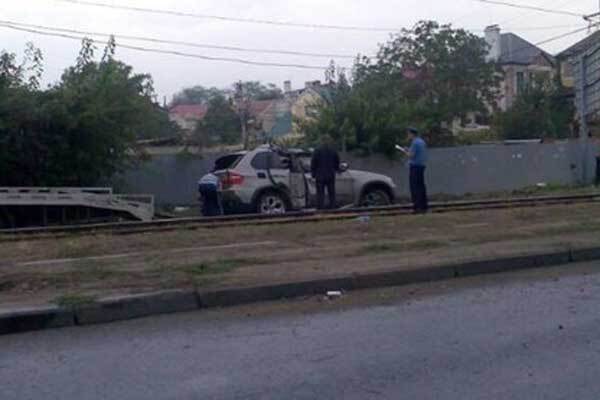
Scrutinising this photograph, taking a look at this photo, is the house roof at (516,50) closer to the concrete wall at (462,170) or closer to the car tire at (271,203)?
the concrete wall at (462,170)

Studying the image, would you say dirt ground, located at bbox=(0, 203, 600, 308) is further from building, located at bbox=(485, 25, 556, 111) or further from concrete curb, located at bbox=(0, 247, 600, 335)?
building, located at bbox=(485, 25, 556, 111)

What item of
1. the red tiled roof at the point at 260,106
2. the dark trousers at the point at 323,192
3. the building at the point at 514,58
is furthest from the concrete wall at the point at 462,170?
the red tiled roof at the point at 260,106

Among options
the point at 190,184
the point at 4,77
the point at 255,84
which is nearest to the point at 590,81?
the point at 190,184

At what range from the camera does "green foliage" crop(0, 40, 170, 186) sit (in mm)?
26047

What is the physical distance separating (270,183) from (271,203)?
17.1 inches

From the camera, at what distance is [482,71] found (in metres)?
63.0

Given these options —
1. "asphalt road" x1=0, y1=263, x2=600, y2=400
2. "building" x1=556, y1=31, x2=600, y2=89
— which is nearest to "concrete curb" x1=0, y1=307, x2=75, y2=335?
"asphalt road" x1=0, y1=263, x2=600, y2=400

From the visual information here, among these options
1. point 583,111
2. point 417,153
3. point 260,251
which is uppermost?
point 583,111

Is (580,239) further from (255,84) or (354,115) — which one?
(255,84)

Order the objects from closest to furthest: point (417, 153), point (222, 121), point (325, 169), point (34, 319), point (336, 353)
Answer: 1. point (336, 353)
2. point (34, 319)
3. point (417, 153)
4. point (325, 169)
5. point (222, 121)

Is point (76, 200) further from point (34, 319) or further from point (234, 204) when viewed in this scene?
point (34, 319)

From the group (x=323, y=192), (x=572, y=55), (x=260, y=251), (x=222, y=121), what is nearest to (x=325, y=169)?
(x=323, y=192)

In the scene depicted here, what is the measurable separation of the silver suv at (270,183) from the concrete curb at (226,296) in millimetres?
10199

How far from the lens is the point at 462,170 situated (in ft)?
119
